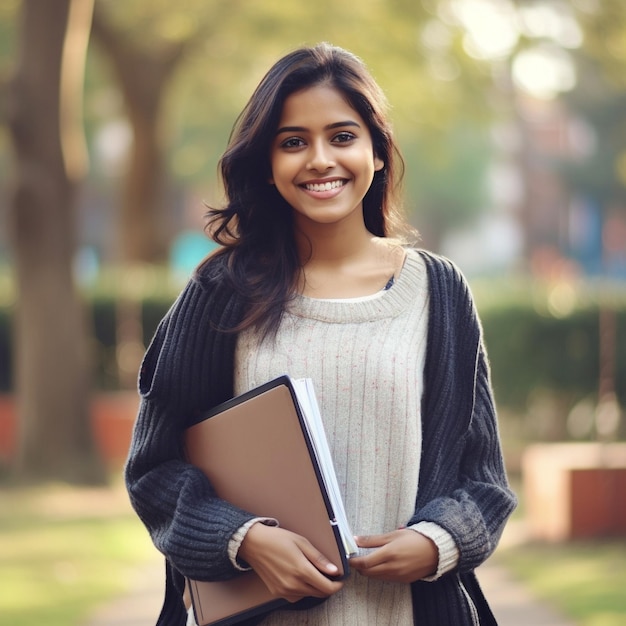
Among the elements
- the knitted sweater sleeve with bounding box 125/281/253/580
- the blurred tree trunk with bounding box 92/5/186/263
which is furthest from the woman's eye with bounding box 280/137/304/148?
the blurred tree trunk with bounding box 92/5/186/263

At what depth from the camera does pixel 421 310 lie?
8.25 feet

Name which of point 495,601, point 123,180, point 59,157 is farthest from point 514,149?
point 495,601

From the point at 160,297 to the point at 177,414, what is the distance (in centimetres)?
1145

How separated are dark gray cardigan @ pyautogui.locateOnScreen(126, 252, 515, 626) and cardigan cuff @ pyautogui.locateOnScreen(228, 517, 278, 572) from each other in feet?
0.12

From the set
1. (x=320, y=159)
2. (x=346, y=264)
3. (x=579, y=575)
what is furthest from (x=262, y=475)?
(x=579, y=575)

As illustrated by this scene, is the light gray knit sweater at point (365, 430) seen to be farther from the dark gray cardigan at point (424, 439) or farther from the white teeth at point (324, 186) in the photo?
the white teeth at point (324, 186)

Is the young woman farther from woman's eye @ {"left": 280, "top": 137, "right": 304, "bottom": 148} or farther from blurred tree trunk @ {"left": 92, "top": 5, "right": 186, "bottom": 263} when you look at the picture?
blurred tree trunk @ {"left": 92, "top": 5, "right": 186, "bottom": 263}

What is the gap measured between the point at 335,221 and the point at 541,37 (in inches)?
441

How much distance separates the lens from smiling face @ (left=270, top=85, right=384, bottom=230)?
8.02 feet

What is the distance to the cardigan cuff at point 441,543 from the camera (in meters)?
2.29

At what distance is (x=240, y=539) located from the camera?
2279mm

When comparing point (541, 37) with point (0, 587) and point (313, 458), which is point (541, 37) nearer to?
point (0, 587)

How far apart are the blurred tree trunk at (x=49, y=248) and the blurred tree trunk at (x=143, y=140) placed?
589cm

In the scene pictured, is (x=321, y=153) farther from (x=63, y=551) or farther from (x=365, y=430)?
(x=63, y=551)
